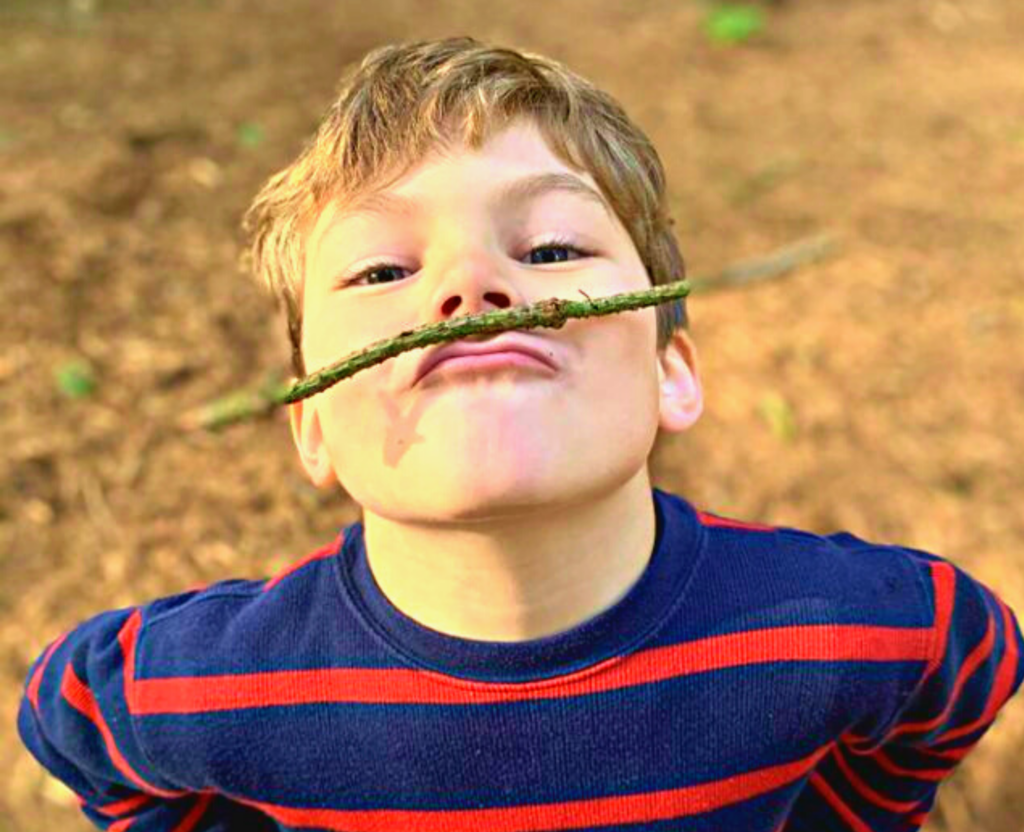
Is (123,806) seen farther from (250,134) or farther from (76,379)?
(250,134)

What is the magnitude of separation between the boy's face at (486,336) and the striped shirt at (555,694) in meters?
0.27

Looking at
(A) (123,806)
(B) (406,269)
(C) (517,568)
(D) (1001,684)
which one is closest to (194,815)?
(A) (123,806)

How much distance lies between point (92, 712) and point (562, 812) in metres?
0.77

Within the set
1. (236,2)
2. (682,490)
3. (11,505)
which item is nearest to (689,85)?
(236,2)

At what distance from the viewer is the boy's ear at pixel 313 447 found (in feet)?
5.70

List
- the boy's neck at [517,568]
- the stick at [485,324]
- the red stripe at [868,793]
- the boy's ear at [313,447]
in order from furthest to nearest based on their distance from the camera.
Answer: the red stripe at [868,793]
the boy's ear at [313,447]
the boy's neck at [517,568]
the stick at [485,324]

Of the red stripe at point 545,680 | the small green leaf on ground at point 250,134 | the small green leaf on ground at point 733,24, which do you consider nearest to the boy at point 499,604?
the red stripe at point 545,680

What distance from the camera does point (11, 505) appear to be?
A: 11.6 feet

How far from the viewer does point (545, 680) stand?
1.55 metres

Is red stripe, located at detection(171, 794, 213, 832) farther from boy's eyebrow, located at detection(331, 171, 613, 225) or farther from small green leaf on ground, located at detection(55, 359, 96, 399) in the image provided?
small green leaf on ground, located at detection(55, 359, 96, 399)

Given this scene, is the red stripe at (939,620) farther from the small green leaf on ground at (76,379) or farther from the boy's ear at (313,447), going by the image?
the small green leaf on ground at (76,379)

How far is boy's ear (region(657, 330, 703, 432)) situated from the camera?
69.6 inches

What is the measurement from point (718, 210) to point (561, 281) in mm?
3821

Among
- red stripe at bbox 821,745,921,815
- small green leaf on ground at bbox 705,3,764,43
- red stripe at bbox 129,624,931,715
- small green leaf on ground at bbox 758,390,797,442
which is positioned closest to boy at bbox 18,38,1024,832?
red stripe at bbox 129,624,931,715
